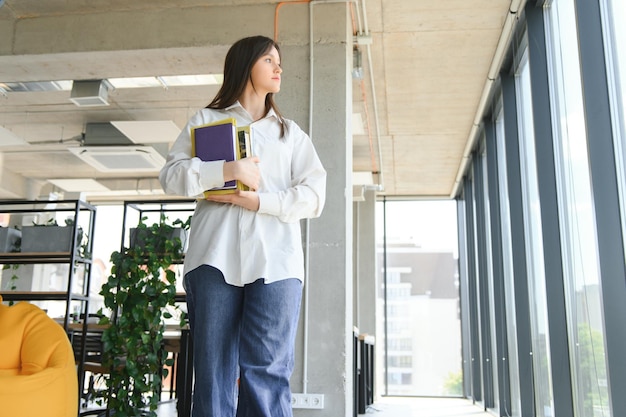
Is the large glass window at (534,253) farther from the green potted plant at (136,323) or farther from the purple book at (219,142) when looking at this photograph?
the purple book at (219,142)

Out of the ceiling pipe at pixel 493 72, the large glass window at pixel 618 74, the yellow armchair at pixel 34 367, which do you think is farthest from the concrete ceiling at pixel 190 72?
the yellow armchair at pixel 34 367

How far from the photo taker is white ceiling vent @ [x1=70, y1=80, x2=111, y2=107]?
5016 mm

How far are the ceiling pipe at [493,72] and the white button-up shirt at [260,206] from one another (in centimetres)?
311

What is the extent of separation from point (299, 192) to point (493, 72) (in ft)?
13.6

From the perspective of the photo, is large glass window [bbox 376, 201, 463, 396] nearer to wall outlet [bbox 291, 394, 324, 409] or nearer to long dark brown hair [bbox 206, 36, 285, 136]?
wall outlet [bbox 291, 394, 324, 409]

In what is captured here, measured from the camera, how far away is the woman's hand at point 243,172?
145 cm

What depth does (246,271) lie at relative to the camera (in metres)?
1.42

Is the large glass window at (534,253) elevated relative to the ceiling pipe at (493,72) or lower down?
lower down

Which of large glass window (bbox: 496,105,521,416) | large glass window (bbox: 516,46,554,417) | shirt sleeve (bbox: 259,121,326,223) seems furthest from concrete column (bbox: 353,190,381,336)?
shirt sleeve (bbox: 259,121,326,223)

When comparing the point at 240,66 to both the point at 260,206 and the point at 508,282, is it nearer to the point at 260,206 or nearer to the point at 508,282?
the point at 260,206

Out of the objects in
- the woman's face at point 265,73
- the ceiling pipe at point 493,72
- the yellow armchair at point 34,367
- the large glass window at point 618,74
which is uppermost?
the ceiling pipe at point 493,72

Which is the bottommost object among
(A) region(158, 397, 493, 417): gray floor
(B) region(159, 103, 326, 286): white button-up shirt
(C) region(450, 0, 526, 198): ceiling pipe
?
(A) region(158, 397, 493, 417): gray floor

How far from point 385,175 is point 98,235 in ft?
16.3

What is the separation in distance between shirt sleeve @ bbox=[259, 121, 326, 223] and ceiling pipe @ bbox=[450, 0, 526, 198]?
3.06 meters
